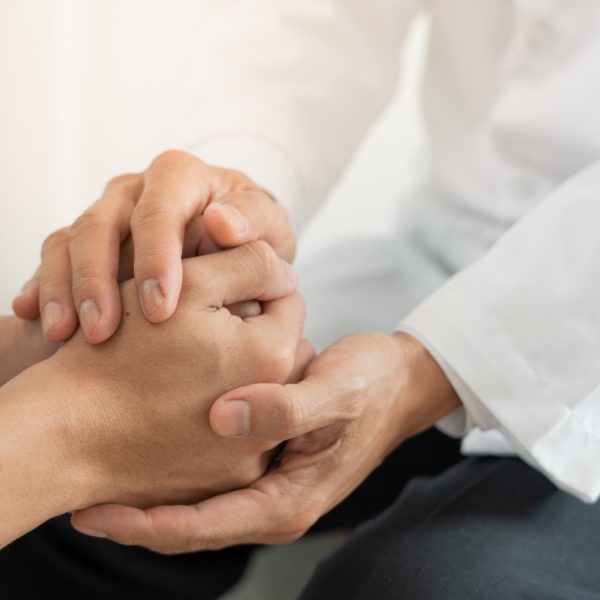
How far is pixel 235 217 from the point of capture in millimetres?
628

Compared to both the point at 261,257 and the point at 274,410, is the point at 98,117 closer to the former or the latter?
the point at 261,257

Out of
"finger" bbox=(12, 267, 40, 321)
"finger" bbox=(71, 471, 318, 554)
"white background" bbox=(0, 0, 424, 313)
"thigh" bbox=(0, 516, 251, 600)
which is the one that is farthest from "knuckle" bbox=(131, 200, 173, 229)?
"white background" bbox=(0, 0, 424, 313)

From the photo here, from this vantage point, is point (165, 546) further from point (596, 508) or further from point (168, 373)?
point (596, 508)

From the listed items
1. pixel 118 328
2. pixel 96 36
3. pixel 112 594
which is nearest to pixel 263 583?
pixel 112 594

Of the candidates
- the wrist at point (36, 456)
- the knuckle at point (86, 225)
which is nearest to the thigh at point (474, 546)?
the wrist at point (36, 456)

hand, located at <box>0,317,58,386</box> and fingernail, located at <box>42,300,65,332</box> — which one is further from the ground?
fingernail, located at <box>42,300,65,332</box>

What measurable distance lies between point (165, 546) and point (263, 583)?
278mm

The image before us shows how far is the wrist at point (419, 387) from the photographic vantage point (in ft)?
2.27

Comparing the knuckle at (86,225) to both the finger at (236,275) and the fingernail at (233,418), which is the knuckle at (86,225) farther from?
the fingernail at (233,418)

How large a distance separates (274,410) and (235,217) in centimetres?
16

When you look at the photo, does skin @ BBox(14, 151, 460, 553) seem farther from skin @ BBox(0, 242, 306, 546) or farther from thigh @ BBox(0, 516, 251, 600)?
thigh @ BBox(0, 516, 251, 600)

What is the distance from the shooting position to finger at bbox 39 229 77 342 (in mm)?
606

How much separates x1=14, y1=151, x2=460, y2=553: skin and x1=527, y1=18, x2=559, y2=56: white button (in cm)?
37

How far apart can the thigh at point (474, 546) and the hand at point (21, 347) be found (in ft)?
1.01
